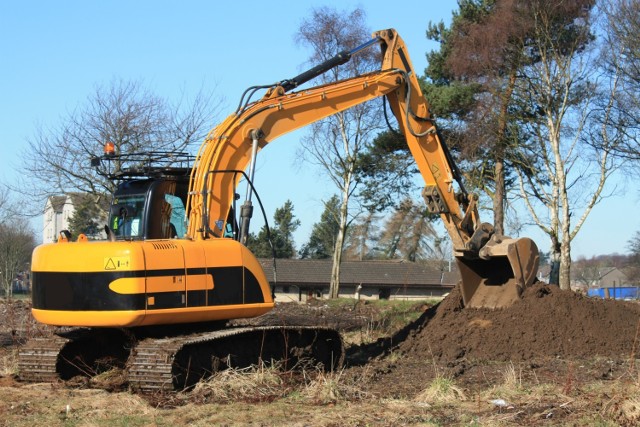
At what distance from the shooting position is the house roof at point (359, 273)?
54722 mm

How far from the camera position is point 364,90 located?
12.5 metres

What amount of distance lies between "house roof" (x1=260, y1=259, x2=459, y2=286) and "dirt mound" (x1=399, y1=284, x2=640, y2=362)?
4020cm

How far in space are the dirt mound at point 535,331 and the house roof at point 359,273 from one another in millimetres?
40201

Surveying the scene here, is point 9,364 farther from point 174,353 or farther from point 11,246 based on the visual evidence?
point 11,246

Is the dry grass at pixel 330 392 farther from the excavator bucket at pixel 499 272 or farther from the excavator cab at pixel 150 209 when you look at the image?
the excavator bucket at pixel 499 272

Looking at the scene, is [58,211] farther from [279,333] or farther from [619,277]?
[619,277]

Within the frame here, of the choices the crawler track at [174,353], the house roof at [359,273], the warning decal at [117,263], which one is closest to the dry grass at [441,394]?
the crawler track at [174,353]

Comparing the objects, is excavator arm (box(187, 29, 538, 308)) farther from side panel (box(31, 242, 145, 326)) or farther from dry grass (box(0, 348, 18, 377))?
dry grass (box(0, 348, 18, 377))

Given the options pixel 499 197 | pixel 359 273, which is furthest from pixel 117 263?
pixel 359 273

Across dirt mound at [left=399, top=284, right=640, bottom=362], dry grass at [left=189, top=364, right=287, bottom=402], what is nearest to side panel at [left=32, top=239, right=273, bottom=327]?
dry grass at [left=189, top=364, right=287, bottom=402]

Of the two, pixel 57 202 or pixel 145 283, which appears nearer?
pixel 145 283

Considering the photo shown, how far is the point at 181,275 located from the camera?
1011cm

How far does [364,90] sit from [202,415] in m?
5.73

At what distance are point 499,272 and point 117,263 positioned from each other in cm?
647
